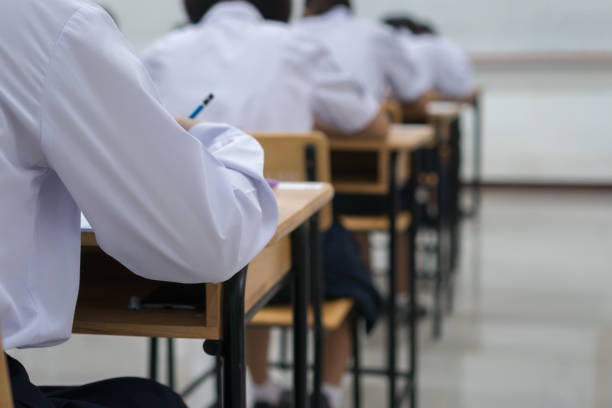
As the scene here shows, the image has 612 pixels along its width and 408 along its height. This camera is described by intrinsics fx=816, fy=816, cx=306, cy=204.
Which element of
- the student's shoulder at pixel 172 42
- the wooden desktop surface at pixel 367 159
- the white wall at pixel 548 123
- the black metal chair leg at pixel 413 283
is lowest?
the white wall at pixel 548 123

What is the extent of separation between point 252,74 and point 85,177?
136 centimetres

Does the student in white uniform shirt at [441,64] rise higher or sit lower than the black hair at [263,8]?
lower

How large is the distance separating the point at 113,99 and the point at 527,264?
3.71 metres

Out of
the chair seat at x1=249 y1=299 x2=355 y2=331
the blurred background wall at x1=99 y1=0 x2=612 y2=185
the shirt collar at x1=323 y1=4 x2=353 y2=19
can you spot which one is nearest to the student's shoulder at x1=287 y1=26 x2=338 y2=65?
the chair seat at x1=249 y1=299 x2=355 y2=331

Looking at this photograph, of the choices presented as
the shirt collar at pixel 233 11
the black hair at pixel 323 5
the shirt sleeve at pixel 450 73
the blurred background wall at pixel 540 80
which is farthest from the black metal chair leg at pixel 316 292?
the blurred background wall at pixel 540 80

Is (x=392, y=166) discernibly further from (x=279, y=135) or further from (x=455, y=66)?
(x=455, y=66)

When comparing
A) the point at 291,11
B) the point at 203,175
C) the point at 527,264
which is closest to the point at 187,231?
the point at 203,175

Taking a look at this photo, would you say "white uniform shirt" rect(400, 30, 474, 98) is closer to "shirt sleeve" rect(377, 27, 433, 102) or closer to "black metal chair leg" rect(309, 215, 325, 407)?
"shirt sleeve" rect(377, 27, 433, 102)

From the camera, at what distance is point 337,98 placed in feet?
7.98

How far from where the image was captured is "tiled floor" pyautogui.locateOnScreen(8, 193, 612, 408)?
2607 mm

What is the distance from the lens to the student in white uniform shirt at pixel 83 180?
840mm

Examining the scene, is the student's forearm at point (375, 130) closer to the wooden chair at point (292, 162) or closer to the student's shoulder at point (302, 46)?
the student's shoulder at point (302, 46)

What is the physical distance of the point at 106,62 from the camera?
857 mm

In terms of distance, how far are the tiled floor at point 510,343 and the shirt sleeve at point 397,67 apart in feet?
3.17
